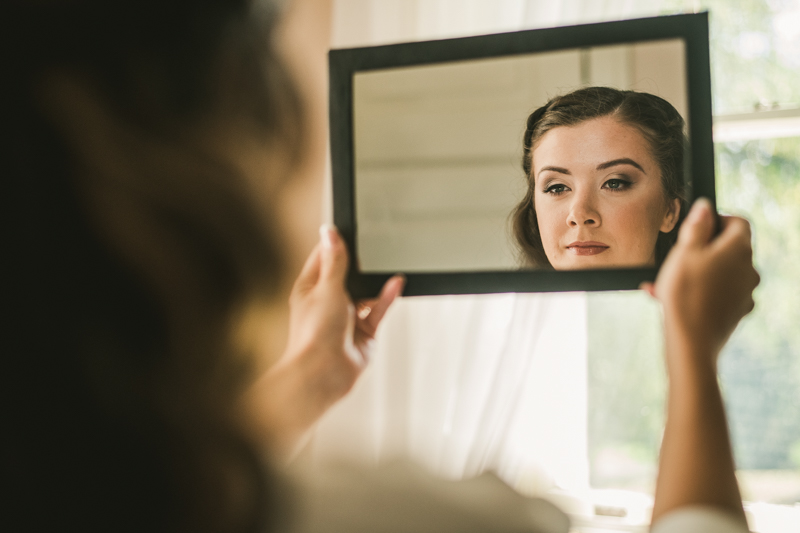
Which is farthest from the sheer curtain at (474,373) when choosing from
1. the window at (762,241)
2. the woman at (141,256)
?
the woman at (141,256)

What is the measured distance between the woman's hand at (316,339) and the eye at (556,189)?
192 mm

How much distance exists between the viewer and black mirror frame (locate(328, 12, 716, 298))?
53cm

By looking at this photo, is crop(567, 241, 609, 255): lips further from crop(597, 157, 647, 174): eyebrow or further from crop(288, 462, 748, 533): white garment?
crop(288, 462, 748, 533): white garment

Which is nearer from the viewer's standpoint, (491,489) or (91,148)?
(91,148)

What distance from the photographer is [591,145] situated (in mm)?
570

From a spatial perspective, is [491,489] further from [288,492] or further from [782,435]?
[782,435]

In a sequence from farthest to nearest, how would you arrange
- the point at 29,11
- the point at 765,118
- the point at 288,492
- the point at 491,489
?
1. the point at 765,118
2. the point at 491,489
3. the point at 288,492
4. the point at 29,11

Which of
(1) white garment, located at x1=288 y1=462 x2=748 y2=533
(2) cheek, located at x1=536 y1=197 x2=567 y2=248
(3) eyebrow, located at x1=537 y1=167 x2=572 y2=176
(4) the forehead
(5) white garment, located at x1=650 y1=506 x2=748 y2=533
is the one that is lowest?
(1) white garment, located at x1=288 y1=462 x2=748 y2=533

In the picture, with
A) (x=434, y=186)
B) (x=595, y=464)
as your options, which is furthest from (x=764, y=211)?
(x=434, y=186)

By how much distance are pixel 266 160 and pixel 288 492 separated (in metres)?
0.31

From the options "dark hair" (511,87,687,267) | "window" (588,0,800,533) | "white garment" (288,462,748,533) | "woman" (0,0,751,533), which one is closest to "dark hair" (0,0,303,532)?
"woman" (0,0,751,533)

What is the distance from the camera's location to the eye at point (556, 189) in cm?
57

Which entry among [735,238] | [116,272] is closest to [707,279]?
[735,238]

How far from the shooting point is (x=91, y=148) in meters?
0.37
